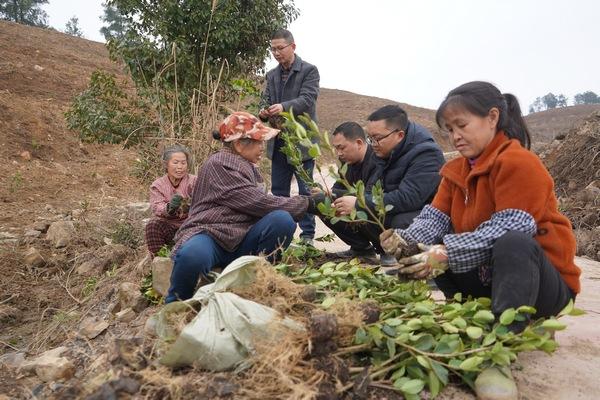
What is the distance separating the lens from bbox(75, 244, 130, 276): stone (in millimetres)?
4363

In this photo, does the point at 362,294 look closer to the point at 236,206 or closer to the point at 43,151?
the point at 236,206

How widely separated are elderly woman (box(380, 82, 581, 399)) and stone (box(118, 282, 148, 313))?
168 centimetres

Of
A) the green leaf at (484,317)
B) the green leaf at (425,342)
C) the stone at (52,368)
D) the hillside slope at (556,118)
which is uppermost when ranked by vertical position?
the hillside slope at (556,118)

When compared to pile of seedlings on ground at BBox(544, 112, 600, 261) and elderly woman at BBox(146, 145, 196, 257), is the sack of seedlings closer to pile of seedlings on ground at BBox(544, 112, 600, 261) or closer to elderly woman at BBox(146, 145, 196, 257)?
elderly woman at BBox(146, 145, 196, 257)

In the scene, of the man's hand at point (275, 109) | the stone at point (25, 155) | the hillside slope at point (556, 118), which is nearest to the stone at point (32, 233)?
the man's hand at point (275, 109)

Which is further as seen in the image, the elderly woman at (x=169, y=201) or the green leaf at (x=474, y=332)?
the elderly woman at (x=169, y=201)

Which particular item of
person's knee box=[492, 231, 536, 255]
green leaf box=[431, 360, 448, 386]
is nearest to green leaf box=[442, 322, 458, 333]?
green leaf box=[431, 360, 448, 386]

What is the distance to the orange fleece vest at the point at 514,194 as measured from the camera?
5.74 ft

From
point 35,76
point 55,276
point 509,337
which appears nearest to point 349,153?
point 509,337

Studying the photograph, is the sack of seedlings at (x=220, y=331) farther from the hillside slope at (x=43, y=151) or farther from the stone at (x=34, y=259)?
the stone at (x=34, y=259)

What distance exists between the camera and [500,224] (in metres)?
1.76

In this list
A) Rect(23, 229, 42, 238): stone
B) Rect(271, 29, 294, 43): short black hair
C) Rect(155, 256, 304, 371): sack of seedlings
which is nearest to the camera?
Rect(155, 256, 304, 371): sack of seedlings

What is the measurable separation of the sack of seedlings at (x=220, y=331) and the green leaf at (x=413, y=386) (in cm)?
36

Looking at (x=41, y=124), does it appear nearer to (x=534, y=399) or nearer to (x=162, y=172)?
(x=162, y=172)
